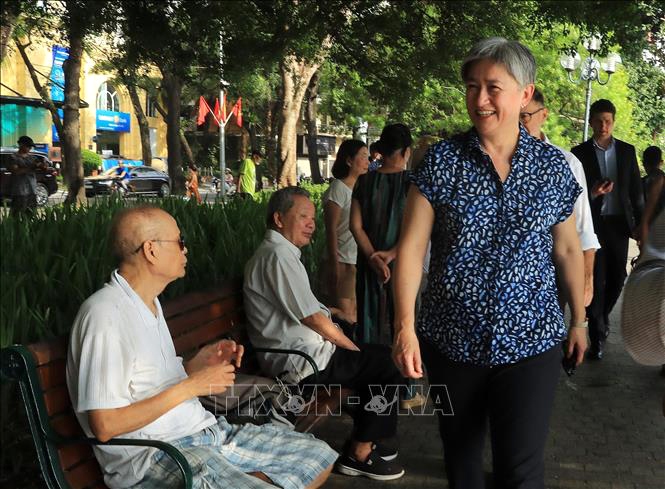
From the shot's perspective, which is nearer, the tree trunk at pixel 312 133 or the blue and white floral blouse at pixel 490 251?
the blue and white floral blouse at pixel 490 251

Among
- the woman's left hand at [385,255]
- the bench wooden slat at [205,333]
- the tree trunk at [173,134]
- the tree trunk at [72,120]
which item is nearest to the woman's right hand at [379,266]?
the woman's left hand at [385,255]

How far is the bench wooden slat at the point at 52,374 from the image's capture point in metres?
2.60

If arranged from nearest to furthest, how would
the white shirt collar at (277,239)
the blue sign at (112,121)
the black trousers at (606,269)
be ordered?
the white shirt collar at (277,239)
the black trousers at (606,269)
the blue sign at (112,121)

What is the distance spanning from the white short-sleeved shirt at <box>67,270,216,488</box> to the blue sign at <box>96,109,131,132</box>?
52316 millimetres

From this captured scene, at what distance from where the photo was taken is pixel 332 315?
5016 mm

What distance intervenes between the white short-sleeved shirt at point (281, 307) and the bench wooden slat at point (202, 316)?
112 mm

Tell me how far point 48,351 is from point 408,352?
3.78 ft

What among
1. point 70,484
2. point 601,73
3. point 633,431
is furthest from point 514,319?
point 601,73

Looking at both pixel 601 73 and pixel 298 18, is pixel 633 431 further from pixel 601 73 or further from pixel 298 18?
pixel 601 73

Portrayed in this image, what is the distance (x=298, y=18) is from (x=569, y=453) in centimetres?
650

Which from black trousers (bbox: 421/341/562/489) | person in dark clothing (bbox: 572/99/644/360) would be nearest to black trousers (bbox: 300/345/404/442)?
black trousers (bbox: 421/341/562/489)

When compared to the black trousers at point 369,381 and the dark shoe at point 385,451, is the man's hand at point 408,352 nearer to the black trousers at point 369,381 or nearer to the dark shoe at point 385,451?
the black trousers at point 369,381

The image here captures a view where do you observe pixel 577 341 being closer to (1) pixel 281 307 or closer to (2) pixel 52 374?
(1) pixel 281 307

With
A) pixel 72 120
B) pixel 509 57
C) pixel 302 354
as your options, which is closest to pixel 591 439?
pixel 302 354
